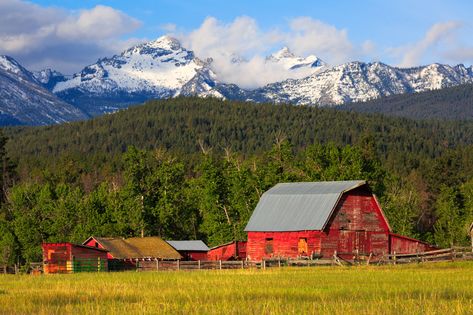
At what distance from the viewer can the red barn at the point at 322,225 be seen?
7744 cm

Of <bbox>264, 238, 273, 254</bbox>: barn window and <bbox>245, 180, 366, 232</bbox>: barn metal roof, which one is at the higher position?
<bbox>245, 180, 366, 232</bbox>: barn metal roof

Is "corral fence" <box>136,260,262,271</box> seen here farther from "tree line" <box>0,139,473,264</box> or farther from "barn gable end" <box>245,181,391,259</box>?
"tree line" <box>0,139,473,264</box>

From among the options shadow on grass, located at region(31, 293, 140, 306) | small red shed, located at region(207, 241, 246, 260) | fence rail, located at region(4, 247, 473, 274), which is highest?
small red shed, located at region(207, 241, 246, 260)

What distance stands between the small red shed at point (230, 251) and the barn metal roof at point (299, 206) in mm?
7068

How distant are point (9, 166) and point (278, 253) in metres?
86.5

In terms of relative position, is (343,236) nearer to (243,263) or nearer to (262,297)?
(243,263)

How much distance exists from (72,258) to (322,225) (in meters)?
21.1

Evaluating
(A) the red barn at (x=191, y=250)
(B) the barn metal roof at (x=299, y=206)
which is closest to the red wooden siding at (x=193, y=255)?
(A) the red barn at (x=191, y=250)

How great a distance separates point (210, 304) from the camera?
29156mm

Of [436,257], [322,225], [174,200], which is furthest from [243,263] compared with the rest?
[174,200]

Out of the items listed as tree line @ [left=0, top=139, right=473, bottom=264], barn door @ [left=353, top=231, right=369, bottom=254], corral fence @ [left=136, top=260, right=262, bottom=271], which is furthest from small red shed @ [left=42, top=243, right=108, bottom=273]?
barn door @ [left=353, top=231, right=369, bottom=254]

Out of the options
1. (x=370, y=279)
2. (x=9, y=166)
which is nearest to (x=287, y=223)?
(x=370, y=279)

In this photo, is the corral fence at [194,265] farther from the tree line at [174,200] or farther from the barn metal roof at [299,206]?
the tree line at [174,200]

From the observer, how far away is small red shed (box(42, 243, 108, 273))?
7525 cm
